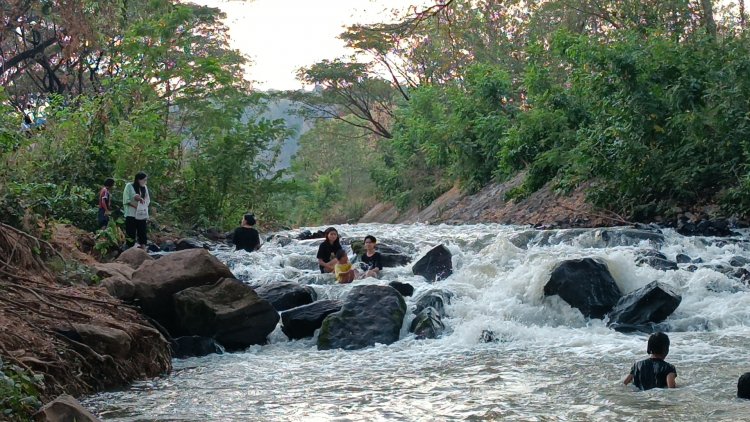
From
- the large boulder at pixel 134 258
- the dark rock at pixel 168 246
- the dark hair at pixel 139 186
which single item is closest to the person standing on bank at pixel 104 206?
the dark hair at pixel 139 186

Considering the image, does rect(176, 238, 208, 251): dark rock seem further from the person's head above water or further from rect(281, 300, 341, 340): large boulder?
rect(281, 300, 341, 340): large boulder

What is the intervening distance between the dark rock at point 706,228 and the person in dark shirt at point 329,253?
18.8ft

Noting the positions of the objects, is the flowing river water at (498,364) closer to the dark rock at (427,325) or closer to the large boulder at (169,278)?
the dark rock at (427,325)

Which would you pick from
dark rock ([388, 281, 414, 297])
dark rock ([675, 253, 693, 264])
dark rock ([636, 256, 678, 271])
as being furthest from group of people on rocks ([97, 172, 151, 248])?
dark rock ([675, 253, 693, 264])

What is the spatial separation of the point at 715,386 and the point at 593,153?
36.0ft

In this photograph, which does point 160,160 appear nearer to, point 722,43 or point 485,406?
point 722,43

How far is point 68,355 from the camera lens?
7.33 meters

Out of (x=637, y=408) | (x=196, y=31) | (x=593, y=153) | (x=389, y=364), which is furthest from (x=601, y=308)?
(x=196, y=31)

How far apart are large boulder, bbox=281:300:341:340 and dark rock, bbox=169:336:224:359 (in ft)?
3.11

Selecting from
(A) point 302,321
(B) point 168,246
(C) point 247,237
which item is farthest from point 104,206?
(A) point 302,321

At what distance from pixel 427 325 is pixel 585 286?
6.21 ft

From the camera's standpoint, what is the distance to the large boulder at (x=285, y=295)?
437 inches

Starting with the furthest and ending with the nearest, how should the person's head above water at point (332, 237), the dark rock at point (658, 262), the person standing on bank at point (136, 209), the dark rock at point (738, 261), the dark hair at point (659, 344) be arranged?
the person standing on bank at point (136, 209), the person's head above water at point (332, 237), the dark rock at point (738, 261), the dark rock at point (658, 262), the dark hair at point (659, 344)

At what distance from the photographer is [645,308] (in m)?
9.70
